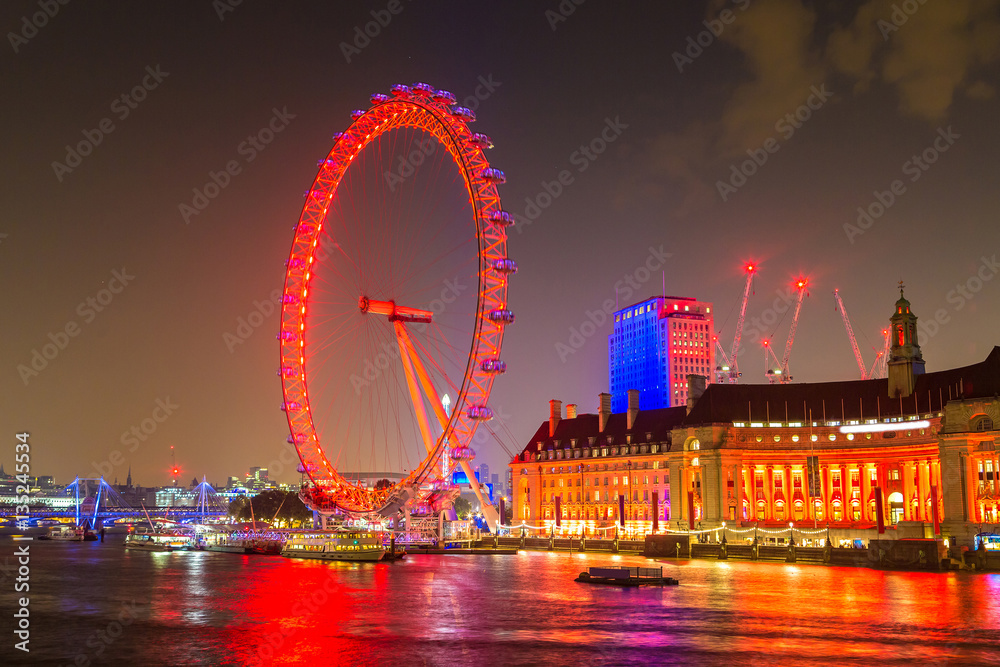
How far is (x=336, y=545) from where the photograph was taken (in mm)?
114062

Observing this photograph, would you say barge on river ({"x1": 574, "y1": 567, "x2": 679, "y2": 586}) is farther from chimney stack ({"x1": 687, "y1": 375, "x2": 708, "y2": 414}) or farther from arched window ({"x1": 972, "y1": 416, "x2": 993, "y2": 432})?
chimney stack ({"x1": 687, "y1": 375, "x2": 708, "y2": 414})

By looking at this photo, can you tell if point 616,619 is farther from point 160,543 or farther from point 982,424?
point 160,543

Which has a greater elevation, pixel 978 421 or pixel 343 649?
pixel 978 421

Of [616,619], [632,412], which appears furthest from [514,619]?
[632,412]

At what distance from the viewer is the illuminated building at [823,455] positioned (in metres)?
112

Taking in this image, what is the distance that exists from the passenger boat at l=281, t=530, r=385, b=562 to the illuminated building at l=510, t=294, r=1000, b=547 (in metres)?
43.1

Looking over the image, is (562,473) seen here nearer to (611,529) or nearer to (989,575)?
(611,529)

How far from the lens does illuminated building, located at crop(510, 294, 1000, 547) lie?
11225cm

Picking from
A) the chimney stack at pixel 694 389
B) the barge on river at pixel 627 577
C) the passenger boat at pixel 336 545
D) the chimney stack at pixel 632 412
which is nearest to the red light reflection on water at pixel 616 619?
the barge on river at pixel 627 577

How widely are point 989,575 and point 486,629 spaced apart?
52623mm

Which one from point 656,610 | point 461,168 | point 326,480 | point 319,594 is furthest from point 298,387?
point 656,610

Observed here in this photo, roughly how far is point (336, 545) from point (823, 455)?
6552 centimetres

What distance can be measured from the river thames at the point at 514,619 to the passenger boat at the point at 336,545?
24332mm

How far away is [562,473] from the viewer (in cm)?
16500
